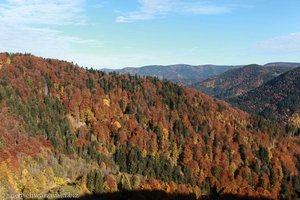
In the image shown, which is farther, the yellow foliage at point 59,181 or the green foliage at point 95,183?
the green foliage at point 95,183

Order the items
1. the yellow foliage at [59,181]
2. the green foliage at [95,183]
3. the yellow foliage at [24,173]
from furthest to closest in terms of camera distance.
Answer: the green foliage at [95,183] → the yellow foliage at [59,181] → the yellow foliage at [24,173]

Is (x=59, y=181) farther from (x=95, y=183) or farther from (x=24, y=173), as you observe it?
(x=95, y=183)

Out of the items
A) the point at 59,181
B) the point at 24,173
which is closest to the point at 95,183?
the point at 59,181

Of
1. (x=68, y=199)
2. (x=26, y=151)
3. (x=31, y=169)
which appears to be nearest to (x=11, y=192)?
(x=68, y=199)

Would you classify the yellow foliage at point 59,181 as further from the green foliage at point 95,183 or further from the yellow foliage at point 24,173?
the yellow foliage at point 24,173

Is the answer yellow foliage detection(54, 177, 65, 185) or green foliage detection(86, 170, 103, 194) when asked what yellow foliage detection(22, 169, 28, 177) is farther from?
green foliage detection(86, 170, 103, 194)

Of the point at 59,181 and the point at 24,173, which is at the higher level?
the point at 24,173

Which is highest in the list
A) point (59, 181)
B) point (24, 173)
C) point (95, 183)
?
point (24, 173)

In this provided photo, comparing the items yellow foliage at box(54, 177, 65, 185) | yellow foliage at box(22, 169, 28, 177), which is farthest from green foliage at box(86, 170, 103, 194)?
yellow foliage at box(22, 169, 28, 177)

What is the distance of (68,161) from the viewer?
19600 centimetres

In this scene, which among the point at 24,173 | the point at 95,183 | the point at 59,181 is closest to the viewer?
the point at 24,173

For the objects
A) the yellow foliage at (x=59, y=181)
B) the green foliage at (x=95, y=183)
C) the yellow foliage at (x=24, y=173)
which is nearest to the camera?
the yellow foliage at (x=24, y=173)

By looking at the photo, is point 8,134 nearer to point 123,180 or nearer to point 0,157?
point 0,157

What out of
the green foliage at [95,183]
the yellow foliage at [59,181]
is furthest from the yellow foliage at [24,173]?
the green foliage at [95,183]
